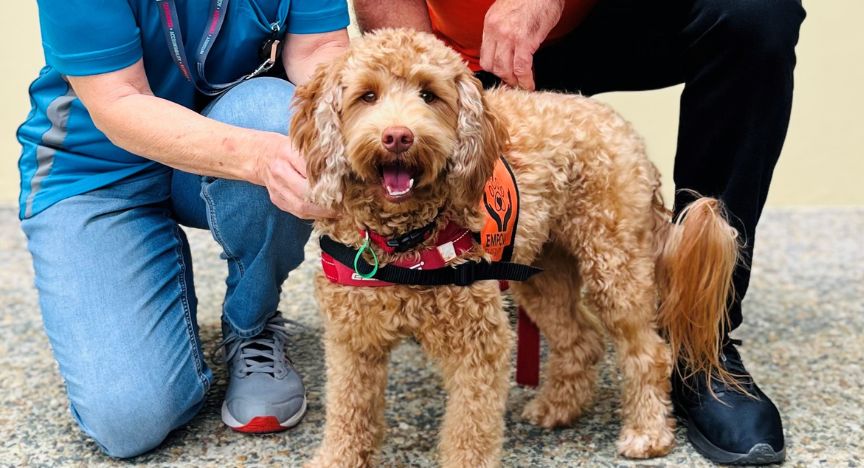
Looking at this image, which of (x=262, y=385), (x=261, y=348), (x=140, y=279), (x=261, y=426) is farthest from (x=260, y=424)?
(x=140, y=279)

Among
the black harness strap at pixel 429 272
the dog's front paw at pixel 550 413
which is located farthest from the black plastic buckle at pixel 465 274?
the dog's front paw at pixel 550 413

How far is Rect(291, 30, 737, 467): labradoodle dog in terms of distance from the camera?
2119 mm

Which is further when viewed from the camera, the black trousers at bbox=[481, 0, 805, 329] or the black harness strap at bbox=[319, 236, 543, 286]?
the black trousers at bbox=[481, 0, 805, 329]

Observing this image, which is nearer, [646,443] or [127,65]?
[127,65]

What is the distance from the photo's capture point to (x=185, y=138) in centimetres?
246

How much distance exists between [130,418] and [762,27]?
85.9 inches

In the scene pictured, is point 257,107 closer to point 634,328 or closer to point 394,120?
point 394,120

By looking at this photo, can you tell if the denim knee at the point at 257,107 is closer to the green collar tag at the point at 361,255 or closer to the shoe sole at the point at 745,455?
the green collar tag at the point at 361,255

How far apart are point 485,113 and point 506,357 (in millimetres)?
666

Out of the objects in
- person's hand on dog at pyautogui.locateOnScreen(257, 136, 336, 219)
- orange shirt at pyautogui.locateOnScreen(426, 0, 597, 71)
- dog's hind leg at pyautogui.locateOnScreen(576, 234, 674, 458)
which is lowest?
dog's hind leg at pyautogui.locateOnScreen(576, 234, 674, 458)

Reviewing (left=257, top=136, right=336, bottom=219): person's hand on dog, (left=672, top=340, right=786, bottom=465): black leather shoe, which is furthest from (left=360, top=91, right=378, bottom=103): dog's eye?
(left=672, top=340, right=786, bottom=465): black leather shoe

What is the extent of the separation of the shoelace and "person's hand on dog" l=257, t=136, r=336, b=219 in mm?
→ 899

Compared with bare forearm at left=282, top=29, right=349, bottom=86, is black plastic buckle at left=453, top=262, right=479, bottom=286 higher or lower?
lower

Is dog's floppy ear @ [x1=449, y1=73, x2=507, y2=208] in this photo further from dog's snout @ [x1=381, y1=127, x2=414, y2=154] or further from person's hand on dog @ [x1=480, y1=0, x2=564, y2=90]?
person's hand on dog @ [x1=480, y1=0, x2=564, y2=90]
